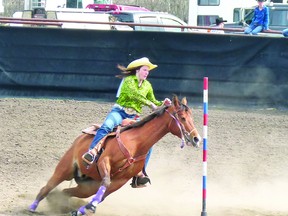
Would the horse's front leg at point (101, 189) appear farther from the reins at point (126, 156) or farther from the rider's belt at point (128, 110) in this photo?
the rider's belt at point (128, 110)

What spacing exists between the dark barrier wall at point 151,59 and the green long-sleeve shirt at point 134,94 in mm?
5546

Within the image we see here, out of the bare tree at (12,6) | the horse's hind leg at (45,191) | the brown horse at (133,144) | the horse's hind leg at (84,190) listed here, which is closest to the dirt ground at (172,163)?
the horse's hind leg at (45,191)

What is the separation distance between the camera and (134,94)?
839 cm

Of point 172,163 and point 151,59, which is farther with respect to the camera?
point 151,59

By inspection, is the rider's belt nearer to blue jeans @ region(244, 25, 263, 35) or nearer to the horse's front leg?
the horse's front leg

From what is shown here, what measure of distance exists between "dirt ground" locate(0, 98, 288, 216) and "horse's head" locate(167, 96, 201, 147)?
1361mm

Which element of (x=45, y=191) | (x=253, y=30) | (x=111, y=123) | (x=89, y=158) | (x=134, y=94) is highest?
(x=253, y=30)

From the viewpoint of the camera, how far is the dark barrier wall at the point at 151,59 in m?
14.0

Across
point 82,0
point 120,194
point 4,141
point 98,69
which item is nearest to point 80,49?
point 98,69

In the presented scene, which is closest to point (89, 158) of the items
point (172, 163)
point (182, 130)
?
point (182, 130)

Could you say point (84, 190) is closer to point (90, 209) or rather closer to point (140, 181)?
point (140, 181)

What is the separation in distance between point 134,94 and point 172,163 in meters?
3.53

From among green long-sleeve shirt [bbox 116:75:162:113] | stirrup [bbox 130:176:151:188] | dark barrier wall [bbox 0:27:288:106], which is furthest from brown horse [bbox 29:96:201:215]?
dark barrier wall [bbox 0:27:288:106]

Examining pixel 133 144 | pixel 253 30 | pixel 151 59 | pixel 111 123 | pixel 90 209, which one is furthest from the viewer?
pixel 253 30
